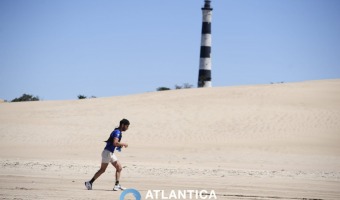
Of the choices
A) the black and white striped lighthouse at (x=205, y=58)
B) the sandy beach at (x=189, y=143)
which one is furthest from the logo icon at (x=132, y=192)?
the black and white striped lighthouse at (x=205, y=58)

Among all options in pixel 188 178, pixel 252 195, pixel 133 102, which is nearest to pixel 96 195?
pixel 252 195

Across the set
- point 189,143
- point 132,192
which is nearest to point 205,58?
point 189,143

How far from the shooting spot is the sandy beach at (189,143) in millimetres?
13430

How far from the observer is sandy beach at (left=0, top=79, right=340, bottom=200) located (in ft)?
44.1

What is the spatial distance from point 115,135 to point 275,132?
55.0 ft

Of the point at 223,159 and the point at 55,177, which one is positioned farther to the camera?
the point at 223,159

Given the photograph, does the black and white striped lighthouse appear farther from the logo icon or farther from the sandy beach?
the logo icon

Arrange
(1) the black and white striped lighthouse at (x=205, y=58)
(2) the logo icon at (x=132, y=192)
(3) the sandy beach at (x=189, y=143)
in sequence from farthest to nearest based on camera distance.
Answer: (1) the black and white striped lighthouse at (x=205, y=58), (3) the sandy beach at (x=189, y=143), (2) the logo icon at (x=132, y=192)

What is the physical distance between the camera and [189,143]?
25.9 meters

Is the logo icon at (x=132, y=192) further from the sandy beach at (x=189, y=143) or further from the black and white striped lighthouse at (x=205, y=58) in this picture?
the black and white striped lighthouse at (x=205, y=58)

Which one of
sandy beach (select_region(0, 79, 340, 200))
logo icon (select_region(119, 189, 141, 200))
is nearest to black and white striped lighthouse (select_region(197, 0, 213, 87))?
sandy beach (select_region(0, 79, 340, 200))

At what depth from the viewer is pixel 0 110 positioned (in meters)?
35.4

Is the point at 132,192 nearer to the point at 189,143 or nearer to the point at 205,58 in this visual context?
the point at 189,143

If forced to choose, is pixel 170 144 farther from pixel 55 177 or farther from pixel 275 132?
pixel 55 177
